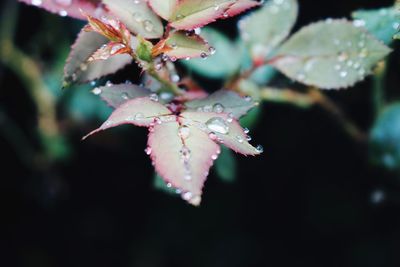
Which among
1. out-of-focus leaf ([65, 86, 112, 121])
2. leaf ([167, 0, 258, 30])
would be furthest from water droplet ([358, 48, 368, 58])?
out-of-focus leaf ([65, 86, 112, 121])

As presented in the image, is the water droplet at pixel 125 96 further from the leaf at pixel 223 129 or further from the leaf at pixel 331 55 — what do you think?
the leaf at pixel 331 55

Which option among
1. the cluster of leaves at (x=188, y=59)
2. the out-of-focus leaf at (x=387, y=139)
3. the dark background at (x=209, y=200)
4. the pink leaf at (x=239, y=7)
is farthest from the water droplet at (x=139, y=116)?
the dark background at (x=209, y=200)

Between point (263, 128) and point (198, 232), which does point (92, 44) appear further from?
point (198, 232)

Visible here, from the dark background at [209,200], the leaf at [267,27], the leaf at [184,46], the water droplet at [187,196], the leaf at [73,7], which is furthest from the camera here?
the dark background at [209,200]

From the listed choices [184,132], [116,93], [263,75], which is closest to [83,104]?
[263,75]

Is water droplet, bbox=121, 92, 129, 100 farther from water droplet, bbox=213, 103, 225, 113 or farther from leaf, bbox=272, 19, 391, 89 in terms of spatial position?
leaf, bbox=272, 19, 391, 89

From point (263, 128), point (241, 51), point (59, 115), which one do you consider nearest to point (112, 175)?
point (59, 115)
